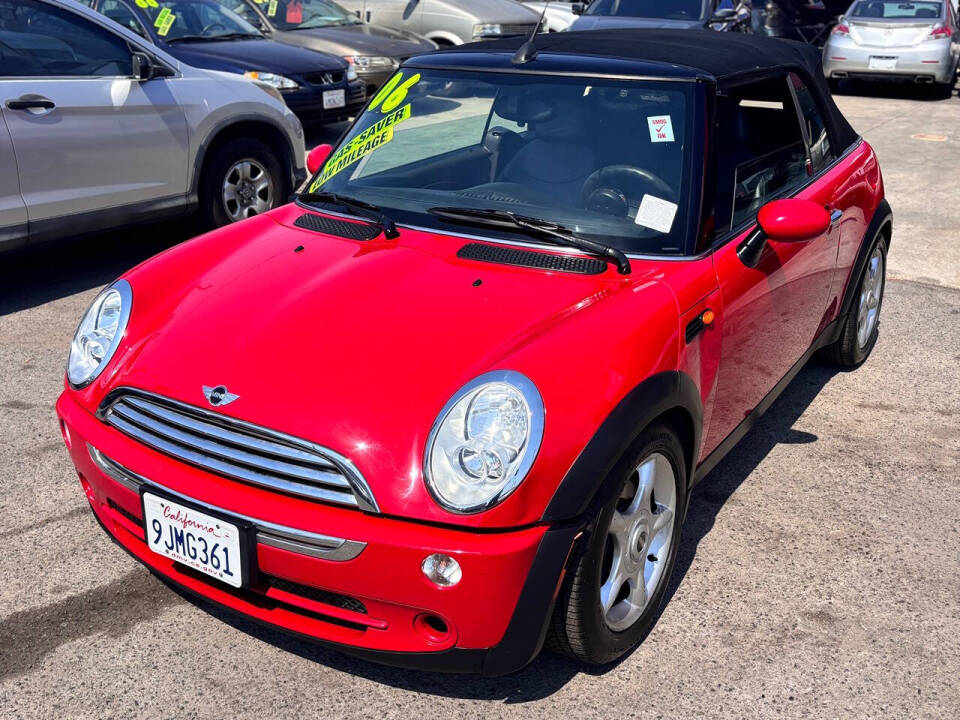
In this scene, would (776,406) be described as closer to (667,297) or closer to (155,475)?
(667,297)

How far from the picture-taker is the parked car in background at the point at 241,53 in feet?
28.6

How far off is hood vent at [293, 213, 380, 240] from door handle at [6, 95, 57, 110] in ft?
8.38

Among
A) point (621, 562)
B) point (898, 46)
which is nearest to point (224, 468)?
point (621, 562)

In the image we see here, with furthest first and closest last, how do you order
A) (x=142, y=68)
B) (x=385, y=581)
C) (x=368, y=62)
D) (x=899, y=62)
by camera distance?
1. (x=899, y=62)
2. (x=368, y=62)
3. (x=142, y=68)
4. (x=385, y=581)

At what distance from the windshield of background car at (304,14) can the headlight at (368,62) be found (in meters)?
0.93

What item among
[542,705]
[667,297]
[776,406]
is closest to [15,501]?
[542,705]

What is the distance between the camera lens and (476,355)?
268 centimetres

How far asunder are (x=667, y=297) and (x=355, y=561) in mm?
1156

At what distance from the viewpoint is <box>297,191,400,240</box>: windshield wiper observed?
3.37 metres

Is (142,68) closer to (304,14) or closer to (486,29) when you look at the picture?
(304,14)

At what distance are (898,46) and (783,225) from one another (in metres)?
12.5

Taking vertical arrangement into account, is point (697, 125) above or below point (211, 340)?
above

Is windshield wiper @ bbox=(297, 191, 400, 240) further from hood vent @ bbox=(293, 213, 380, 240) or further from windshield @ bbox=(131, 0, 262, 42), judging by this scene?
windshield @ bbox=(131, 0, 262, 42)

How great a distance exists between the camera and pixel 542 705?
108 inches
